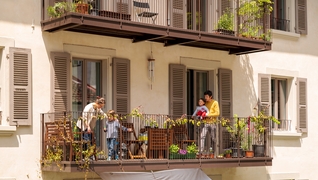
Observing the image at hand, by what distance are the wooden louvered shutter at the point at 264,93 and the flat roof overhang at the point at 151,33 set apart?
1439 millimetres

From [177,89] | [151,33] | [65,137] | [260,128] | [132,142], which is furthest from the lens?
[260,128]

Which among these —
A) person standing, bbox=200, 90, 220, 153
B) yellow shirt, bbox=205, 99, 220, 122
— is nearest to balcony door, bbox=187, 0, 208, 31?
person standing, bbox=200, 90, 220, 153

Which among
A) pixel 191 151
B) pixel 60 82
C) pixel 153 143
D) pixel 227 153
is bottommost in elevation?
pixel 227 153

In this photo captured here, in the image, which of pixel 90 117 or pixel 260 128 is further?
pixel 260 128

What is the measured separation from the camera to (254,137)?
20.5 meters

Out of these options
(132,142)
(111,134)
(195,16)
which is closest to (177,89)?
(195,16)

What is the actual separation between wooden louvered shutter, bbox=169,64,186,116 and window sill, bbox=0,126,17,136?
4.58 metres

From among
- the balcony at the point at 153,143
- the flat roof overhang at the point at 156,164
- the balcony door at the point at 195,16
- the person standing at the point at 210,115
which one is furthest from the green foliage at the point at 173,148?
the balcony door at the point at 195,16

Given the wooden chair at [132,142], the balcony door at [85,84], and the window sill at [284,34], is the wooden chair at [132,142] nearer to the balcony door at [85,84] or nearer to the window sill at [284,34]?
the balcony door at [85,84]

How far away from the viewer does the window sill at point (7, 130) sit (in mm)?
16344

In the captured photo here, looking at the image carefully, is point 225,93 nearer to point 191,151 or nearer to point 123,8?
point 191,151

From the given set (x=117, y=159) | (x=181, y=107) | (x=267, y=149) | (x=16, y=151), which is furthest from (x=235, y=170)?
(x=16, y=151)

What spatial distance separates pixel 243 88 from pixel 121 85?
15.1 ft

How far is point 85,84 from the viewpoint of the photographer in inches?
715
